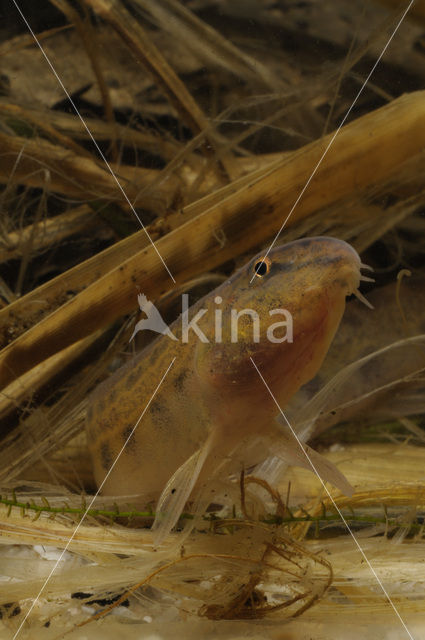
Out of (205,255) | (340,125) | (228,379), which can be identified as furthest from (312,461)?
(340,125)

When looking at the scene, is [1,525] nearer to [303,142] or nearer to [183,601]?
[183,601]

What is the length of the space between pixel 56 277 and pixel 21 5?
1.33 m

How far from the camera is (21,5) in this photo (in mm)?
2395

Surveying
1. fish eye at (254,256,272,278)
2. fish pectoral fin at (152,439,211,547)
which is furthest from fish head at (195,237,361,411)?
fish pectoral fin at (152,439,211,547)

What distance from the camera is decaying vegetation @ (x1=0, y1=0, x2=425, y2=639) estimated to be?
5.33 ft

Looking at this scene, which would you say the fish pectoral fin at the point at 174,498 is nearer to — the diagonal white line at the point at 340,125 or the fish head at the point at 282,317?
the fish head at the point at 282,317

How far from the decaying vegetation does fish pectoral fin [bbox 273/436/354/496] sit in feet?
0.35

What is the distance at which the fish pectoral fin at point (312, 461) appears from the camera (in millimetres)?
1753

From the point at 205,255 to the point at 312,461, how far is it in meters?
0.86

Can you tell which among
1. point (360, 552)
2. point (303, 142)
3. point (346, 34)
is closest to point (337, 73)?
point (346, 34)

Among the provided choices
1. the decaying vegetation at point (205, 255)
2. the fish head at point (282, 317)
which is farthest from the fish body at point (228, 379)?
the decaying vegetation at point (205, 255)

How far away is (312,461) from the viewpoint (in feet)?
5.83

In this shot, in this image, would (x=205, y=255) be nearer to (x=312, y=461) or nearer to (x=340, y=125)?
(x=340, y=125)


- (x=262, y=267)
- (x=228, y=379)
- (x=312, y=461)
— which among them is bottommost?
(x=312, y=461)
